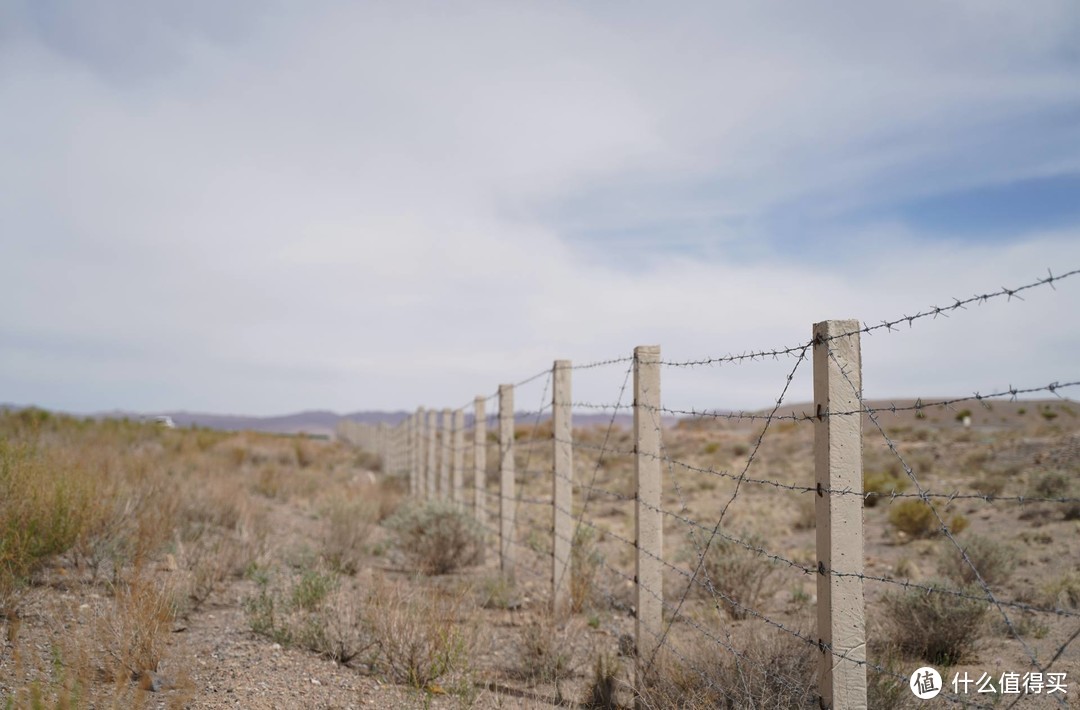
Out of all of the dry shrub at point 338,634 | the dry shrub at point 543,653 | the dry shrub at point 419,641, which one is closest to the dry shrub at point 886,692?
the dry shrub at point 543,653

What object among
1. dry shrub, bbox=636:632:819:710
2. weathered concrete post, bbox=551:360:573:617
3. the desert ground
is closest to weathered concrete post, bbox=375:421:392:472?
the desert ground

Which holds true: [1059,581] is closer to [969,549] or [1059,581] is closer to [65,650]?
[969,549]

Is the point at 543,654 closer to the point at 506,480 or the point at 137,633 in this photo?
the point at 137,633

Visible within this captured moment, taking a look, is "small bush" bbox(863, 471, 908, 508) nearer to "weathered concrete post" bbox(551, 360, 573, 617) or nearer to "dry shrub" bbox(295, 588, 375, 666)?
"weathered concrete post" bbox(551, 360, 573, 617)

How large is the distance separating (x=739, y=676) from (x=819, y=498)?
5.13 ft

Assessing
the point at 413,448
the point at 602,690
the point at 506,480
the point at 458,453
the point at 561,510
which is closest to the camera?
the point at 602,690

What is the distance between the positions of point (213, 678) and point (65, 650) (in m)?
1.15

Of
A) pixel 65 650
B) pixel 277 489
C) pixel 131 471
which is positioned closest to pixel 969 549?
pixel 65 650

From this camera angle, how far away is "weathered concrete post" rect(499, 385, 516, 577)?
32.8ft

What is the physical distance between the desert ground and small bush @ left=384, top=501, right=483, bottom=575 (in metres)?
0.03

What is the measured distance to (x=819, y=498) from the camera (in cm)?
384

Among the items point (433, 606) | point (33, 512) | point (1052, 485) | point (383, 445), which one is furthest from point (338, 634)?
point (383, 445)

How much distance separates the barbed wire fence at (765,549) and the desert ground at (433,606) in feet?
0.18

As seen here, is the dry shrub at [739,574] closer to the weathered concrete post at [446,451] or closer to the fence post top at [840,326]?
the fence post top at [840,326]
